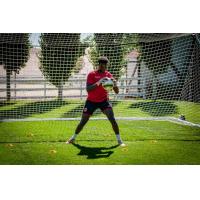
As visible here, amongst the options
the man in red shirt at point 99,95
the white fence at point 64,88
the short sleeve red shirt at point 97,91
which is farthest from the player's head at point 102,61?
Result: the white fence at point 64,88

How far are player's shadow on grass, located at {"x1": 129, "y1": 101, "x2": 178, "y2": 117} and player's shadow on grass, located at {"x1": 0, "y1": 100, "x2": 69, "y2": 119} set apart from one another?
298cm

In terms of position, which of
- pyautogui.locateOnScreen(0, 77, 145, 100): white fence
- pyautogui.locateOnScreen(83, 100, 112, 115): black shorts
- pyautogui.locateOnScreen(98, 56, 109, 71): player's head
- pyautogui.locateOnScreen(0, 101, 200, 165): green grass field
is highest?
pyautogui.locateOnScreen(98, 56, 109, 71): player's head

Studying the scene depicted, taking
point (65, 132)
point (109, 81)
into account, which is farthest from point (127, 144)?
point (65, 132)

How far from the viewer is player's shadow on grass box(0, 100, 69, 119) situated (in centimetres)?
1175

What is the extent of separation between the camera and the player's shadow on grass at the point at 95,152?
6301 millimetres

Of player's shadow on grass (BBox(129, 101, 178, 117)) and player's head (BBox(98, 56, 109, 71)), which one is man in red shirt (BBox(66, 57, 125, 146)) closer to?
player's head (BBox(98, 56, 109, 71))

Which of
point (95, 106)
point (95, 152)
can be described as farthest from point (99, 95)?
point (95, 152)

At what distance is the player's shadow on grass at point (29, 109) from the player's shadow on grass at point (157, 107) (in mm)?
2976

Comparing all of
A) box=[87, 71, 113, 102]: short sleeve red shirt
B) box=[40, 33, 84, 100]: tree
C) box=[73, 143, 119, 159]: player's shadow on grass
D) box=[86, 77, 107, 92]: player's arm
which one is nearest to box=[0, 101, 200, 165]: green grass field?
box=[73, 143, 119, 159]: player's shadow on grass

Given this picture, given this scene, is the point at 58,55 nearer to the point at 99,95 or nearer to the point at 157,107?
the point at 157,107

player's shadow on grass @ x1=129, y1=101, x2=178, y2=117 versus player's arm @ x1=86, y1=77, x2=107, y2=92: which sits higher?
player's arm @ x1=86, y1=77, x2=107, y2=92

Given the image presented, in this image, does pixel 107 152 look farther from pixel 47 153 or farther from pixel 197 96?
pixel 197 96

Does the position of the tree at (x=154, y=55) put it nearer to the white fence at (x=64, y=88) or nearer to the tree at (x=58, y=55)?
the white fence at (x=64, y=88)

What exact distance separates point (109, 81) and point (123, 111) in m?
6.01
